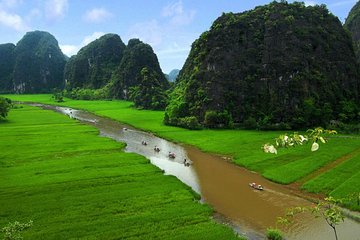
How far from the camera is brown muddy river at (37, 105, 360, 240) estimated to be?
26625 mm

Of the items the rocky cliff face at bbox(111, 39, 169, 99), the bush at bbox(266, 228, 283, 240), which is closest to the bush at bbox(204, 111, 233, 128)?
the bush at bbox(266, 228, 283, 240)

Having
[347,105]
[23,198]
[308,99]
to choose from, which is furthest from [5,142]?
[347,105]

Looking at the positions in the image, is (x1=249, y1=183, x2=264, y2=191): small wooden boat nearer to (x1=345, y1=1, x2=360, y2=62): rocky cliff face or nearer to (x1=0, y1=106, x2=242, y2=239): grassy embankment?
(x1=0, y1=106, x2=242, y2=239): grassy embankment

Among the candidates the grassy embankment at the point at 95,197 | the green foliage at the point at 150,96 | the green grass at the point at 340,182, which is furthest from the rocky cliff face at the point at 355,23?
the grassy embankment at the point at 95,197

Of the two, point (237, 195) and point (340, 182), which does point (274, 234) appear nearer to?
point (237, 195)

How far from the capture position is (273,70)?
7681 cm

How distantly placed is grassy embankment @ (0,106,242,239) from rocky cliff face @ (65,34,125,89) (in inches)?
4622

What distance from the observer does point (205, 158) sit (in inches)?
1954

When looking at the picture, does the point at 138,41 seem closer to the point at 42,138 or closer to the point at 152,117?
the point at 152,117

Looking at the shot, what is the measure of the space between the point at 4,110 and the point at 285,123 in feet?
199

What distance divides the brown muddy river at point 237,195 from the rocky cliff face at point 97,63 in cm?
11547

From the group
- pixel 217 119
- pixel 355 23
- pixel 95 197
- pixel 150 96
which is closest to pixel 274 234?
pixel 95 197

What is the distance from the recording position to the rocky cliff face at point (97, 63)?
168m

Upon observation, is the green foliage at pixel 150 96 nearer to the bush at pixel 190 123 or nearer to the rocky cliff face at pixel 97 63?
the bush at pixel 190 123
